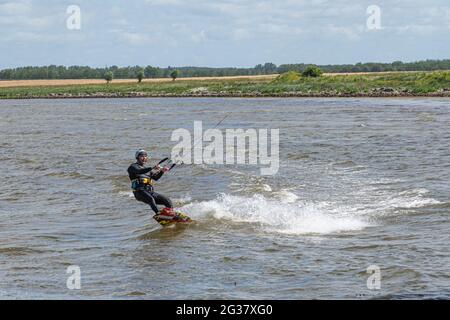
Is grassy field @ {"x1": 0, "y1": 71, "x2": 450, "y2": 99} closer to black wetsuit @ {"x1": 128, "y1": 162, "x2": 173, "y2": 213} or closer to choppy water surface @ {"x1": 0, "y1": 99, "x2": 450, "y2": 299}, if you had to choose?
choppy water surface @ {"x1": 0, "y1": 99, "x2": 450, "y2": 299}

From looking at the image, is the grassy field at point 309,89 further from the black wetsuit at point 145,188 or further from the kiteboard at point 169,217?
the black wetsuit at point 145,188

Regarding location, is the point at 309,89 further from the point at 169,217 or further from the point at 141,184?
the point at 141,184

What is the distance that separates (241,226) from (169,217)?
1713 millimetres

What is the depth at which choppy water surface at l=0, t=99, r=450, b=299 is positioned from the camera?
1280cm

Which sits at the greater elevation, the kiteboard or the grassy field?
the grassy field

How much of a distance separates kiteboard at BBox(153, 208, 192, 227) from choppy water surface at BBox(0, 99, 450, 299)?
1.02 ft

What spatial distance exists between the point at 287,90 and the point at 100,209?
79.9 metres

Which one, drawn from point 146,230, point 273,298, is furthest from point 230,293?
point 146,230

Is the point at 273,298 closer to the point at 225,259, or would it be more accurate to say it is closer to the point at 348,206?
the point at 225,259

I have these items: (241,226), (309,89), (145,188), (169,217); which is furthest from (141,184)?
(309,89)

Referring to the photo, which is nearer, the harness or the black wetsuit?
the black wetsuit

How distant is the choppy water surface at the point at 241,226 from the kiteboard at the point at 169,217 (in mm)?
311

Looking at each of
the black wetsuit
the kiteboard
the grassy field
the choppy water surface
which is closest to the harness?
the black wetsuit

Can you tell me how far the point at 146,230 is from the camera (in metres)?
18.0
